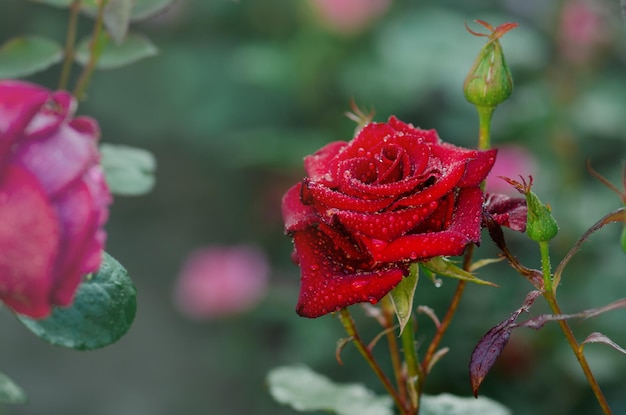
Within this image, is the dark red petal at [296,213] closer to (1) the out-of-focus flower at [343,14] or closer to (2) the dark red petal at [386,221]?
(2) the dark red petal at [386,221]

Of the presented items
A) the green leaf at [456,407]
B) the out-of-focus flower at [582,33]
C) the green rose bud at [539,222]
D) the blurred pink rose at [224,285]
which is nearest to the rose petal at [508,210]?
the green rose bud at [539,222]

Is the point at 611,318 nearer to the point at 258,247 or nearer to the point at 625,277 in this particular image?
the point at 625,277

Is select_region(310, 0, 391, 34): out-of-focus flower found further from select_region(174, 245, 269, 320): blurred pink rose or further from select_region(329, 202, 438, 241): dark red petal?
select_region(329, 202, 438, 241): dark red petal

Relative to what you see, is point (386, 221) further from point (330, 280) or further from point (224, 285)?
point (224, 285)

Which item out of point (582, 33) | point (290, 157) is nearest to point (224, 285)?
point (290, 157)

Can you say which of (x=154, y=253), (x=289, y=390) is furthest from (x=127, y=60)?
(x=154, y=253)

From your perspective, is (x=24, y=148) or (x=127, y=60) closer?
(x=24, y=148)

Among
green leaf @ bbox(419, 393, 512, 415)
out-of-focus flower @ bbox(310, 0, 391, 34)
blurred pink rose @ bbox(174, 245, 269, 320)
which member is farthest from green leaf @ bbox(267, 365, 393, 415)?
out-of-focus flower @ bbox(310, 0, 391, 34)
